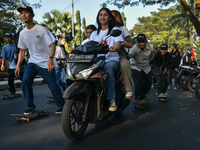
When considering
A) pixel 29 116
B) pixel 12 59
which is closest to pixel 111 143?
pixel 29 116

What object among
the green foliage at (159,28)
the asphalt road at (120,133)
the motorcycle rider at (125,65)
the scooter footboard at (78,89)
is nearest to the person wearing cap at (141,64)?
the asphalt road at (120,133)

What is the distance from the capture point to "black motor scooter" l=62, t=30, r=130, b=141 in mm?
2885

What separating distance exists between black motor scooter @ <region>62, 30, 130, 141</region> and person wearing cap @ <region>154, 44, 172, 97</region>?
3248 mm

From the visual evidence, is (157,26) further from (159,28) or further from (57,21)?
(57,21)

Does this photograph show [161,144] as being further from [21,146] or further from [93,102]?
[21,146]

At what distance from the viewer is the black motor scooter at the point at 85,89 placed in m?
2.88

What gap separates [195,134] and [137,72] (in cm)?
229

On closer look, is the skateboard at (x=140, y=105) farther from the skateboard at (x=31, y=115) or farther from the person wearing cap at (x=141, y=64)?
the skateboard at (x=31, y=115)

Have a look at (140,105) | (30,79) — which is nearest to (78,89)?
(30,79)

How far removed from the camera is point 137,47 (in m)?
5.23

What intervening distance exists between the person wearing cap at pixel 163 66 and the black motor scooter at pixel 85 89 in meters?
3.25

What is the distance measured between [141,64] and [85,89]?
258 cm

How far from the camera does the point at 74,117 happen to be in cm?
298

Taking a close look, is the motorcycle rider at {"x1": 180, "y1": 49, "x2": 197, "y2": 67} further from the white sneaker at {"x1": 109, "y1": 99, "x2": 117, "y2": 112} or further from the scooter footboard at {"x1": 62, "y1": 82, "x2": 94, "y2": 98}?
the scooter footboard at {"x1": 62, "y1": 82, "x2": 94, "y2": 98}
